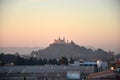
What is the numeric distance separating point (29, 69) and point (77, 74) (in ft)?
3.22

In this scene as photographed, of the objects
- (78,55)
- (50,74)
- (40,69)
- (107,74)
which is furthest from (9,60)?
(78,55)

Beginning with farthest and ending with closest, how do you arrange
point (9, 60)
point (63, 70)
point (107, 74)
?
1. point (9, 60)
2. point (63, 70)
3. point (107, 74)

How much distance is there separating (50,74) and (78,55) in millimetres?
8287

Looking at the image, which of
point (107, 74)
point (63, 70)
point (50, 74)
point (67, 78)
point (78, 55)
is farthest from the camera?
point (78, 55)

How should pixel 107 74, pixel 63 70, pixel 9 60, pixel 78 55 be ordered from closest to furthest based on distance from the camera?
pixel 107 74
pixel 63 70
pixel 9 60
pixel 78 55

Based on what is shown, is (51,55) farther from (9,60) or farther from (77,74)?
(77,74)

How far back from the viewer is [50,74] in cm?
575

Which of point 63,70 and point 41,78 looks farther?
point 63,70

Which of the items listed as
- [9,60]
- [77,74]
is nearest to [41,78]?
[77,74]

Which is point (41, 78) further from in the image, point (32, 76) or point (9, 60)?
point (9, 60)

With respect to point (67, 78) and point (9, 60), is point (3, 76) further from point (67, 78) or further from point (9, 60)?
point (9, 60)

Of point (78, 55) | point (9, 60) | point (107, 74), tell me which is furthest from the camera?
point (78, 55)

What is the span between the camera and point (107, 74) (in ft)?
15.5

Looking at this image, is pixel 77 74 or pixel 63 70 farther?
pixel 63 70
